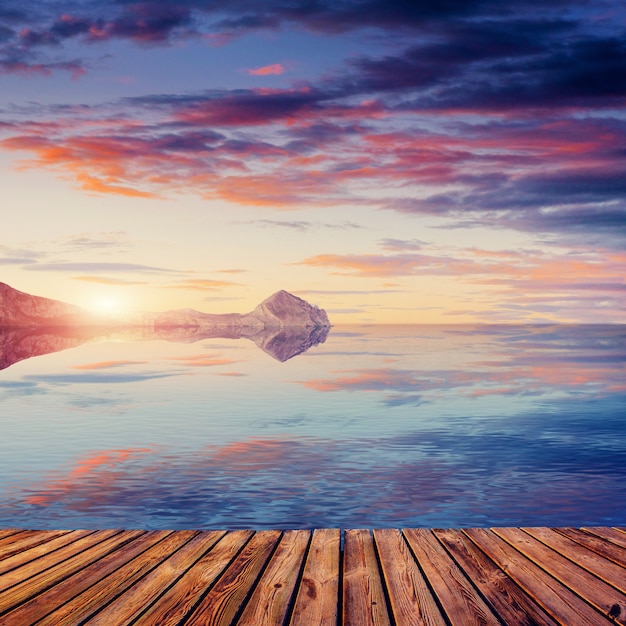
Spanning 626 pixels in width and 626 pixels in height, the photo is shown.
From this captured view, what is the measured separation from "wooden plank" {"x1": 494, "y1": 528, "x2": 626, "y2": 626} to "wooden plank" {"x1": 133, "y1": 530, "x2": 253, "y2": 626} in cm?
301

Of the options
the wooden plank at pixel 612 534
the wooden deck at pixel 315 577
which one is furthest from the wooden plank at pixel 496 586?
the wooden plank at pixel 612 534

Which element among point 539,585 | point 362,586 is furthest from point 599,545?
point 362,586

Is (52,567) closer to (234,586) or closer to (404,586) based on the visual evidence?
(234,586)

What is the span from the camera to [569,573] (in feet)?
21.2

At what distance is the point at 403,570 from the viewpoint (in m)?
6.53

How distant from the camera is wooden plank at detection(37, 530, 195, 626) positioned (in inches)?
214

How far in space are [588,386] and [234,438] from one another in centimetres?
2751

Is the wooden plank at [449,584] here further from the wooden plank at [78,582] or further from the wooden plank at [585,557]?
the wooden plank at [78,582]

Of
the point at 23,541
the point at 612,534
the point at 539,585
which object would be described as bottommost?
the point at 539,585

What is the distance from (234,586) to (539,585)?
273 cm

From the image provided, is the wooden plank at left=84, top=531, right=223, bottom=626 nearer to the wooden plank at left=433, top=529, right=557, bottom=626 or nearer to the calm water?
the wooden plank at left=433, top=529, right=557, bottom=626

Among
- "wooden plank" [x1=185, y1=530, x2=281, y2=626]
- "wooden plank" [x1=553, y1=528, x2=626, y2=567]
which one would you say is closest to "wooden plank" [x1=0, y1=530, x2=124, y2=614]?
"wooden plank" [x1=185, y1=530, x2=281, y2=626]

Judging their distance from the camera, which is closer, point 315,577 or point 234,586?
point 234,586

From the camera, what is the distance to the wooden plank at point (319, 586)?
540cm
